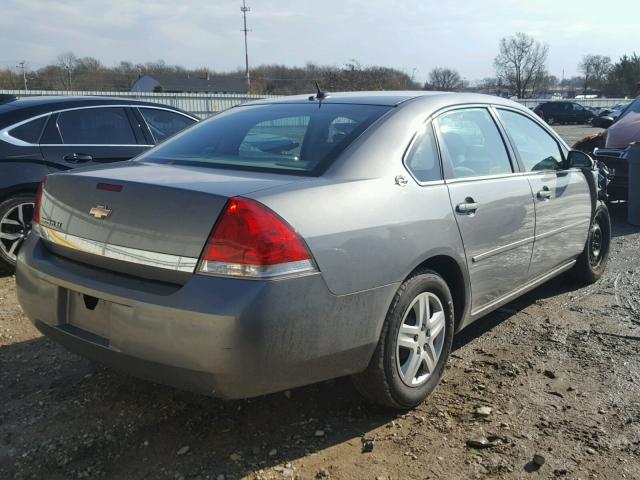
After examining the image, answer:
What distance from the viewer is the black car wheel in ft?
17.5

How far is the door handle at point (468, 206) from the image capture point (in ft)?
10.7

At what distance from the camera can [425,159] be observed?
10.5ft

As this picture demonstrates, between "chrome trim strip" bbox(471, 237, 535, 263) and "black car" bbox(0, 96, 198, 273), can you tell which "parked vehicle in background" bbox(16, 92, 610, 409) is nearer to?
"chrome trim strip" bbox(471, 237, 535, 263)

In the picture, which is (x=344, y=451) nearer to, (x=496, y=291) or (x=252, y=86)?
(x=496, y=291)

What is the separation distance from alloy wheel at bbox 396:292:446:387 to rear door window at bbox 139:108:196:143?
4187 mm

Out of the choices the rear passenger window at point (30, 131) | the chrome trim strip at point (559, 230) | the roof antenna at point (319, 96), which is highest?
the roof antenna at point (319, 96)

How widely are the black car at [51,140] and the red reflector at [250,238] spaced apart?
12.4 ft

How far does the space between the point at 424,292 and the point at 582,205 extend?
2.38m

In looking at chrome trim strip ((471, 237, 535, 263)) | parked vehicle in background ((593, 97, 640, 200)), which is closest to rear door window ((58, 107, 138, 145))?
chrome trim strip ((471, 237, 535, 263))

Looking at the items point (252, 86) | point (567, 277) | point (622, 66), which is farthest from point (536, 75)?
point (567, 277)

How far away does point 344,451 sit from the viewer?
2740 mm

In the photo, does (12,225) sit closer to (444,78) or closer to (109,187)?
(109,187)

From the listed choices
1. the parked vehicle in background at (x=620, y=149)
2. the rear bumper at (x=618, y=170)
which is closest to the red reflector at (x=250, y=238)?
the parked vehicle in background at (x=620, y=149)

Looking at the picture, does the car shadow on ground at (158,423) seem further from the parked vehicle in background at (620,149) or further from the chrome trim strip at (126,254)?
the parked vehicle in background at (620,149)
